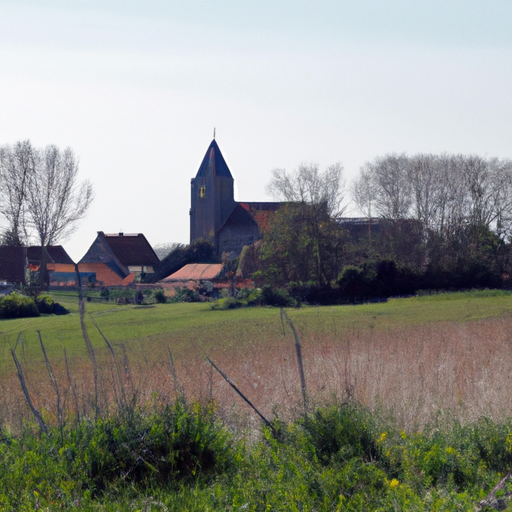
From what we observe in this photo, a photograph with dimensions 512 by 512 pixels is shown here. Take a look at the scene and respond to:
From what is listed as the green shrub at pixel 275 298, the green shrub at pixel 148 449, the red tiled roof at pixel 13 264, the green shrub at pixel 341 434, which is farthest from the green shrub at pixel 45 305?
the green shrub at pixel 341 434

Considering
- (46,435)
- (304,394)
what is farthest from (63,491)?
(304,394)

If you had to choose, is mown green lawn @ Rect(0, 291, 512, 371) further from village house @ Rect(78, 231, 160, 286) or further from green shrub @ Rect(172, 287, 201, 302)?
village house @ Rect(78, 231, 160, 286)

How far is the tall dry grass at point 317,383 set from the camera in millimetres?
6930

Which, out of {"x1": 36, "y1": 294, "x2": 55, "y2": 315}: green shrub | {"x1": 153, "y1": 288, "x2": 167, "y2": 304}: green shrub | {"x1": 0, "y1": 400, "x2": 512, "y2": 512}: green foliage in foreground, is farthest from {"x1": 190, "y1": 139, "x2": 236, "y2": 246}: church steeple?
{"x1": 0, "y1": 400, "x2": 512, "y2": 512}: green foliage in foreground

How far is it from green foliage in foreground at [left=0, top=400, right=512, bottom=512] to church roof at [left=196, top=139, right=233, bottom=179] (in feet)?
235

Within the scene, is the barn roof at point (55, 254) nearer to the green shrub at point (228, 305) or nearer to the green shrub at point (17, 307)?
the green shrub at point (17, 307)

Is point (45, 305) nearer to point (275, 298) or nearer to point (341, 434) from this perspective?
point (275, 298)

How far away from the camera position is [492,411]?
6980 mm

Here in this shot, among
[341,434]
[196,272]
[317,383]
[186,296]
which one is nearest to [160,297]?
[186,296]

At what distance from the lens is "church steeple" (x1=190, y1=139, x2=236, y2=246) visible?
7488 centimetres

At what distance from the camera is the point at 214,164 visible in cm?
7706

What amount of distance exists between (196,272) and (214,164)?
71.4 feet

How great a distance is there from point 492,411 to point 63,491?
4.44 m

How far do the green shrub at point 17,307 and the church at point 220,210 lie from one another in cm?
3523
